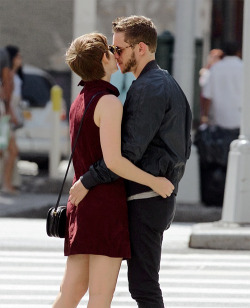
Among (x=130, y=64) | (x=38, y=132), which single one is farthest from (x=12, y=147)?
(x=130, y=64)

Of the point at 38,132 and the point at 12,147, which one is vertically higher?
the point at 12,147

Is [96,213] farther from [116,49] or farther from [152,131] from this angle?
[116,49]

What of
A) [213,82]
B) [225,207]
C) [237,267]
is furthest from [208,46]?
[237,267]

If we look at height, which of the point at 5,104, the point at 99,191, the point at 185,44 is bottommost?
the point at 5,104

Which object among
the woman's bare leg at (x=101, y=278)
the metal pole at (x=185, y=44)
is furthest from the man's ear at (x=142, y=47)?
the metal pole at (x=185, y=44)

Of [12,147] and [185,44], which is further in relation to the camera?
[12,147]

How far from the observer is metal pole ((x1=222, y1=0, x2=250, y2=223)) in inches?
435

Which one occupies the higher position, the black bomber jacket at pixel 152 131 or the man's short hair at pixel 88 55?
the man's short hair at pixel 88 55

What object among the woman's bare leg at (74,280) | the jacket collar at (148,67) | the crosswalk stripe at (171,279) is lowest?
the crosswalk stripe at (171,279)

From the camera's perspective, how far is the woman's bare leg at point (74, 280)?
5.52 m

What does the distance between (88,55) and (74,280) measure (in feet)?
3.29

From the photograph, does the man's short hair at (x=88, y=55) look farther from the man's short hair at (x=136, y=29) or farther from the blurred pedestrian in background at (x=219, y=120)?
the blurred pedestrian in background at (x=219, y=120)

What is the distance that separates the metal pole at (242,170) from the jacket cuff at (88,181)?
5673 millimetres

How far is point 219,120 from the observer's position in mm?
14492
